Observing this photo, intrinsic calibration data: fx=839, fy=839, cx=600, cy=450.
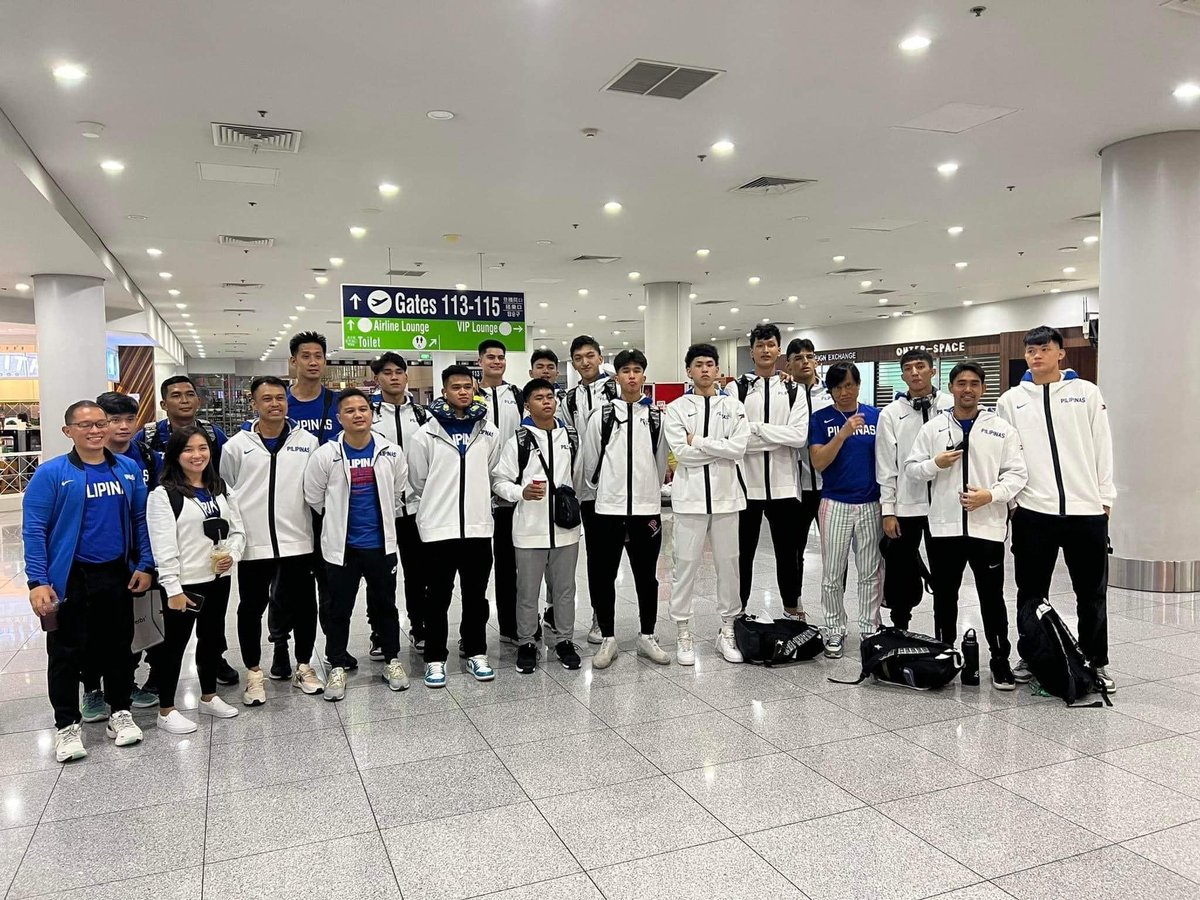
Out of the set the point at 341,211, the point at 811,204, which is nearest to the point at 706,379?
the point at 811,204

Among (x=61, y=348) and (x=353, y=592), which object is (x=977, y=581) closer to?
(x=353, y=592)

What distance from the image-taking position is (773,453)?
16.7 feet

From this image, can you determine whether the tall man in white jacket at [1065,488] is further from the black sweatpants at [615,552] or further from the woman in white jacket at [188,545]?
the woman in white jacket at [188,545]

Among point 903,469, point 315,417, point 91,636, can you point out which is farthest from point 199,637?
point 903,469

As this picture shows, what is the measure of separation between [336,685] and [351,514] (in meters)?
0.89

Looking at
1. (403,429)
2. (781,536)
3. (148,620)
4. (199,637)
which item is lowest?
(199,637)

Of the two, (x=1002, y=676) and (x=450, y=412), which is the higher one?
(x=450, y=412)

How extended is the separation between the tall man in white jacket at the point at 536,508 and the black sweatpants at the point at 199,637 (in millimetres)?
1526

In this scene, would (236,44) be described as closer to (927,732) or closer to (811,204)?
(927,732)

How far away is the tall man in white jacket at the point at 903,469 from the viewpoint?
4.62m

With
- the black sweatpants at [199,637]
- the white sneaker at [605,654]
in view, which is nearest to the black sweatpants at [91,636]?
the black sweatpants at [199,637]

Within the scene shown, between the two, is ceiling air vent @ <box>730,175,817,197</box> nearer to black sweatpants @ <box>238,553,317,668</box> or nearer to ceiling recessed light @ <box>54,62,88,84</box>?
ceiling recessed light @ <box>54,62,88,84</box>

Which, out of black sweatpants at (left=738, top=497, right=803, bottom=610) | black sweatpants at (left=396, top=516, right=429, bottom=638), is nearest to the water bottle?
black sweatpants at (left=738, top=497, right=803, bottom=610)

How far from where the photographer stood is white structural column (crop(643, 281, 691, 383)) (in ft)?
51.0
